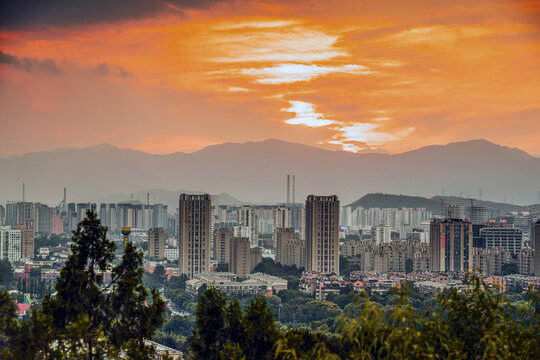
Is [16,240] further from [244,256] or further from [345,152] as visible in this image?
[345,152]

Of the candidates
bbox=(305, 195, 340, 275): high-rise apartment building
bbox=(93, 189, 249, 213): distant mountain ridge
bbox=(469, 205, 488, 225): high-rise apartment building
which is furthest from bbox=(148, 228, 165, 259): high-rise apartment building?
bbox=(93, 189, 249, 213): distant mountain ridge

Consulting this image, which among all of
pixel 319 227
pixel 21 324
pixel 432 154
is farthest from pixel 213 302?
pixel 432 154

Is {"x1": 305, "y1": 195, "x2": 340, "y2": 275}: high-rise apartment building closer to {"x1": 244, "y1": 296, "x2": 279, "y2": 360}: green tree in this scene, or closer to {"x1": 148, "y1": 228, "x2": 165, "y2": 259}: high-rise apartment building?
{"x1": 148, "y1": 228, "x2": 165, "y2": 259}: high-rise apartment building

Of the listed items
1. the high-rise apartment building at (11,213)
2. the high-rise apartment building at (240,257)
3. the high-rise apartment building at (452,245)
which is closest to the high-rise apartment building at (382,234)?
the high-rise apartment building at (452,245)

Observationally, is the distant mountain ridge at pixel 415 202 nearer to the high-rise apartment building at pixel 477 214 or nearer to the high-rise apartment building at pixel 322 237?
the high-rise apartment building at pixel 477 214

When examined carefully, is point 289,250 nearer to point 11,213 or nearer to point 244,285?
point 244,285

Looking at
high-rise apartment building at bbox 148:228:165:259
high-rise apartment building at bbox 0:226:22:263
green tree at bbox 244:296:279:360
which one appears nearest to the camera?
green tree at bbox 244:296:279:360

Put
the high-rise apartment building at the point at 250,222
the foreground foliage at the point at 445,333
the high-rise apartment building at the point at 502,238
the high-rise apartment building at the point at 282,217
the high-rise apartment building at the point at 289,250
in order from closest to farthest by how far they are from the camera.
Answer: the foreground foliage at the point at 445,333 < the high-rise apartment building at the point at 289,250 < the high-rise apartment building at the point at 502,238 < the high-rise apartment building at the point at 250,222 < the high-rise apartment building at the point at 282,217
